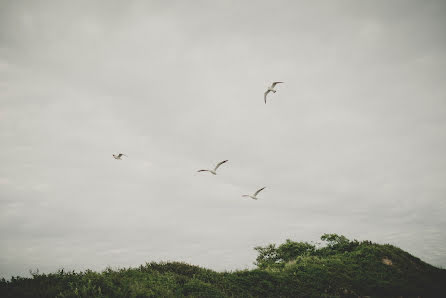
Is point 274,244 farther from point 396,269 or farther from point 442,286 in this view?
point 442,286

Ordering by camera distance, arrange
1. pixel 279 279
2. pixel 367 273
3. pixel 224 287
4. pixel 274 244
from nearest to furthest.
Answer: pixel 224 287
pixel 279 279
pixel 367 273
pixel 274 244

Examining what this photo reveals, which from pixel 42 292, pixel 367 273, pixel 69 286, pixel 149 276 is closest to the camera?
pixel 42 292

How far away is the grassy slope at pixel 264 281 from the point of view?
467 inches

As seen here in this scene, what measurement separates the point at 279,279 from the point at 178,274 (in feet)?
27.2

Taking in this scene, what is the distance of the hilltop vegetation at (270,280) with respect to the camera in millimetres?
11906

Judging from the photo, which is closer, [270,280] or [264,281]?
[264,281]

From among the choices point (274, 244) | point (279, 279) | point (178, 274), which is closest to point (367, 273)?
point (279, 279)

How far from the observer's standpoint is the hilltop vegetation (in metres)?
11.9

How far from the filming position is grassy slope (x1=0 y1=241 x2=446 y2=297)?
1186cm

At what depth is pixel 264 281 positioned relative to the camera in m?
18.9

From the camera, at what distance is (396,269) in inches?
1031

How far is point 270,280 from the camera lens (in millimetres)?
19734

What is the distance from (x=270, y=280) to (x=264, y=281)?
3.60 feet

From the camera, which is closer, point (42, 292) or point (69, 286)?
point (42, 292)
